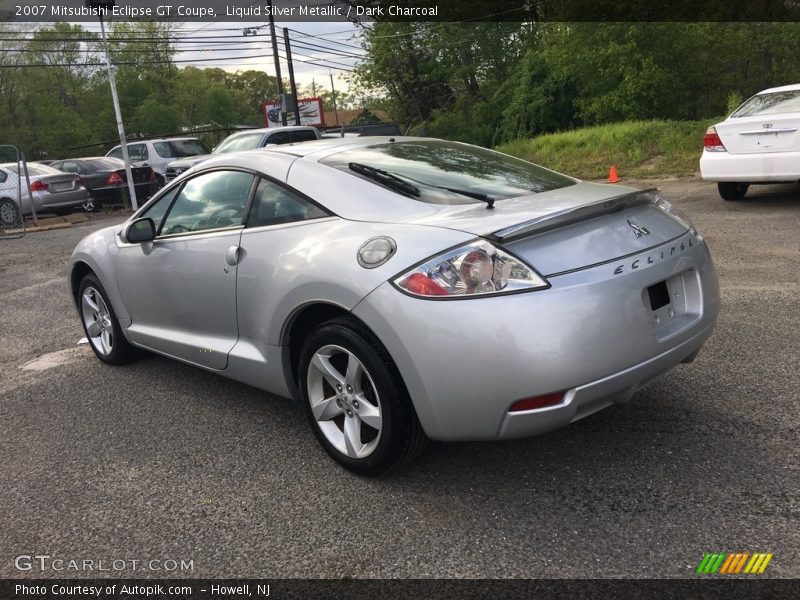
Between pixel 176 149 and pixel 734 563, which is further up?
pixel 176 149

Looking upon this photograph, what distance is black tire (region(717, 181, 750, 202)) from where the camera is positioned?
1003 centimetres

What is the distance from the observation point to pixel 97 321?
17.1 ft

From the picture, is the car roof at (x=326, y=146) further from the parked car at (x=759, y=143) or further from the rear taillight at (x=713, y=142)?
the rear taillight at (x=713, y=142)

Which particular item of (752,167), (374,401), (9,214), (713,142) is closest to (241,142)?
(9,214)

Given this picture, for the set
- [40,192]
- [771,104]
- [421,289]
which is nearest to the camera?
[421,289]

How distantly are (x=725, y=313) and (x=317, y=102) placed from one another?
4212cm

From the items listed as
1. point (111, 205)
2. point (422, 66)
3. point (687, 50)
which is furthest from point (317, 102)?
point (111, 205)

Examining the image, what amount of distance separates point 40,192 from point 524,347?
16.0m

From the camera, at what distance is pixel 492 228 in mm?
2777

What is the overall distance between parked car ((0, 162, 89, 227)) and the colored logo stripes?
15.4 meters

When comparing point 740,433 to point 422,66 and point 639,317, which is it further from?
point 422,66

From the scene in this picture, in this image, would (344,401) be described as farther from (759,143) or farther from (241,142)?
(241,142)

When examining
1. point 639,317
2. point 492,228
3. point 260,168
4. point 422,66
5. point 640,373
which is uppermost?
point 422,66

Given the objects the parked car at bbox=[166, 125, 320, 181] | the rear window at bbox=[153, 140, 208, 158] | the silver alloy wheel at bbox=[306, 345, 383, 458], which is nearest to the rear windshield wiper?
the silver alloy wheel at bbox=[306, 345, 383, 458]
